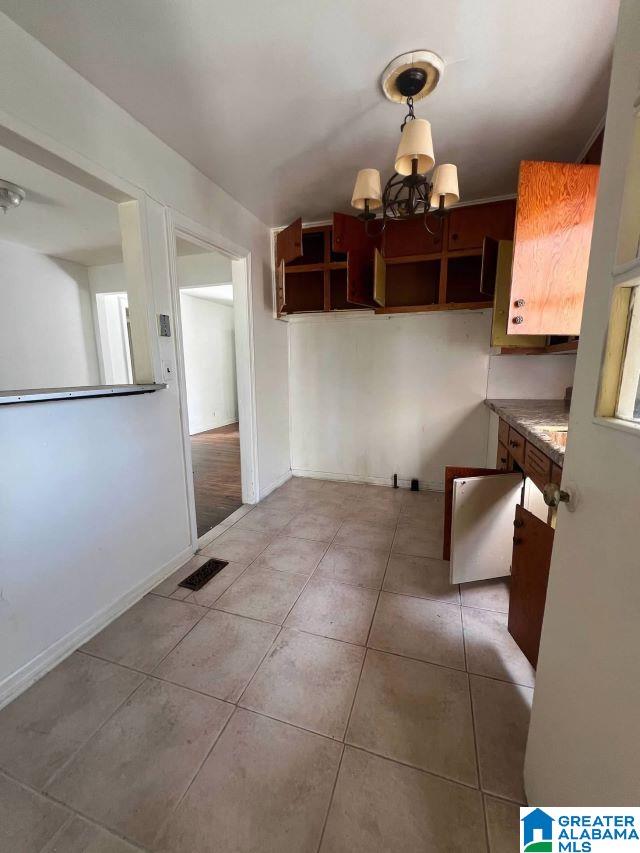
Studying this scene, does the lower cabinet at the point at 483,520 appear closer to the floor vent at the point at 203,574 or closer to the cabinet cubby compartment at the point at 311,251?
the floor vent at the point at 203,574

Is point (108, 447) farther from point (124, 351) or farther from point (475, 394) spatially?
point (124, 351)

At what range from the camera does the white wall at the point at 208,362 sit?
5.44m

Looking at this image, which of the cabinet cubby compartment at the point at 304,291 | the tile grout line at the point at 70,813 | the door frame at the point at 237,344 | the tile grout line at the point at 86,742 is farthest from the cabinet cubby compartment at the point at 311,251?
the tile grout line at the point at 70,813

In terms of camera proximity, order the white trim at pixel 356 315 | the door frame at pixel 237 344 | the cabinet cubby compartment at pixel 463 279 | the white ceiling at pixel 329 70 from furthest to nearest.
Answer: the white trim at pixel 356 315
the cabinet cubby compartment at pixel 463 279
the door frame at pixel 237 344
the white ceiling at pixel 329 70

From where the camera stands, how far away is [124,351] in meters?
4.40

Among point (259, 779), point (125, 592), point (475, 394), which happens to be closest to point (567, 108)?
point (475, 394)

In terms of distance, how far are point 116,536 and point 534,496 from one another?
2.09 m

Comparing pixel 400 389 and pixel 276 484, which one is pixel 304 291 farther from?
pixel 276 484

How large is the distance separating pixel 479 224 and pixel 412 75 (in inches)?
54.5

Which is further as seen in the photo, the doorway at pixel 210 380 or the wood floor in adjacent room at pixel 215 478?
the doorway at pixel 210 380

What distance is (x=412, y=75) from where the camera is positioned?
1.36 meters

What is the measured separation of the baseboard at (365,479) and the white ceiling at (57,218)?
268cm

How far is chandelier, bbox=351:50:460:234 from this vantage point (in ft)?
4.06

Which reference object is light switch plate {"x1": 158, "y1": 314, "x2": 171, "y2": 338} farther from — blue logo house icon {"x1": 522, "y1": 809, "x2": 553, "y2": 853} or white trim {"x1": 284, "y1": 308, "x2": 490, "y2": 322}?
blue logo house icon {"x1": 522, "y1": 809, "x2": 553, "y2": 853}
